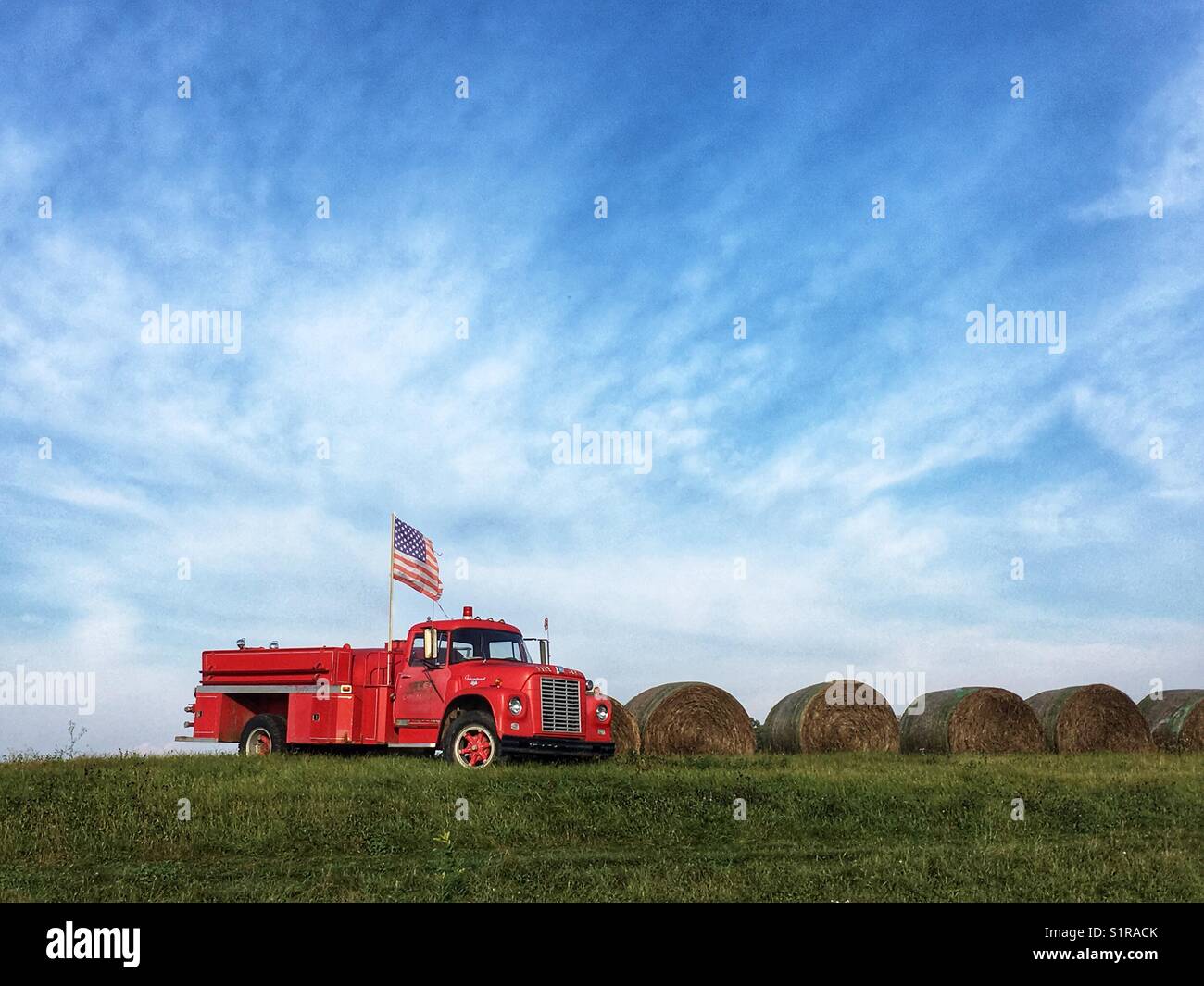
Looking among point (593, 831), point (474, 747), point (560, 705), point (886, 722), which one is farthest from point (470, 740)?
point (886, 722)

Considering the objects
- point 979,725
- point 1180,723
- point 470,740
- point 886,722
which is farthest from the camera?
point 1180,723

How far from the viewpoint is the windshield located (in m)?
20.2

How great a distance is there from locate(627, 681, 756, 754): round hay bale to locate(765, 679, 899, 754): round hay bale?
3.48 feet

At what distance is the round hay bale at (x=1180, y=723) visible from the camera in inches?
1096

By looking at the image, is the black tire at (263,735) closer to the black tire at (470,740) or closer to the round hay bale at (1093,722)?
the black tire at (470,740)

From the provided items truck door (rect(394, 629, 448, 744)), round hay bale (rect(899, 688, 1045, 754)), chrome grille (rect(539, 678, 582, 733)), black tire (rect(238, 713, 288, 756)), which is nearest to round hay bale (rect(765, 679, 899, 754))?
round hay bale (rect(899, 688, 1045, 754))

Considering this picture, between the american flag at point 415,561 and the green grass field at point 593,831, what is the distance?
4.18 metres

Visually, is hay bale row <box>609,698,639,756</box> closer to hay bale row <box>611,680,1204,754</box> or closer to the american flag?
hay bale row <box>611,680,1204,754</box>

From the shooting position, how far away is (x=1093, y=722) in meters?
26.6

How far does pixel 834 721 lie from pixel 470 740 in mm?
9764

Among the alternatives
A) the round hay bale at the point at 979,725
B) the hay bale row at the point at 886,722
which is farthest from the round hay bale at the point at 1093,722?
the round hay bale at the point at 979,725

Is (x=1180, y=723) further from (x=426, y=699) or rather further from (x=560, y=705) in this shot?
(x=426, y=699)
